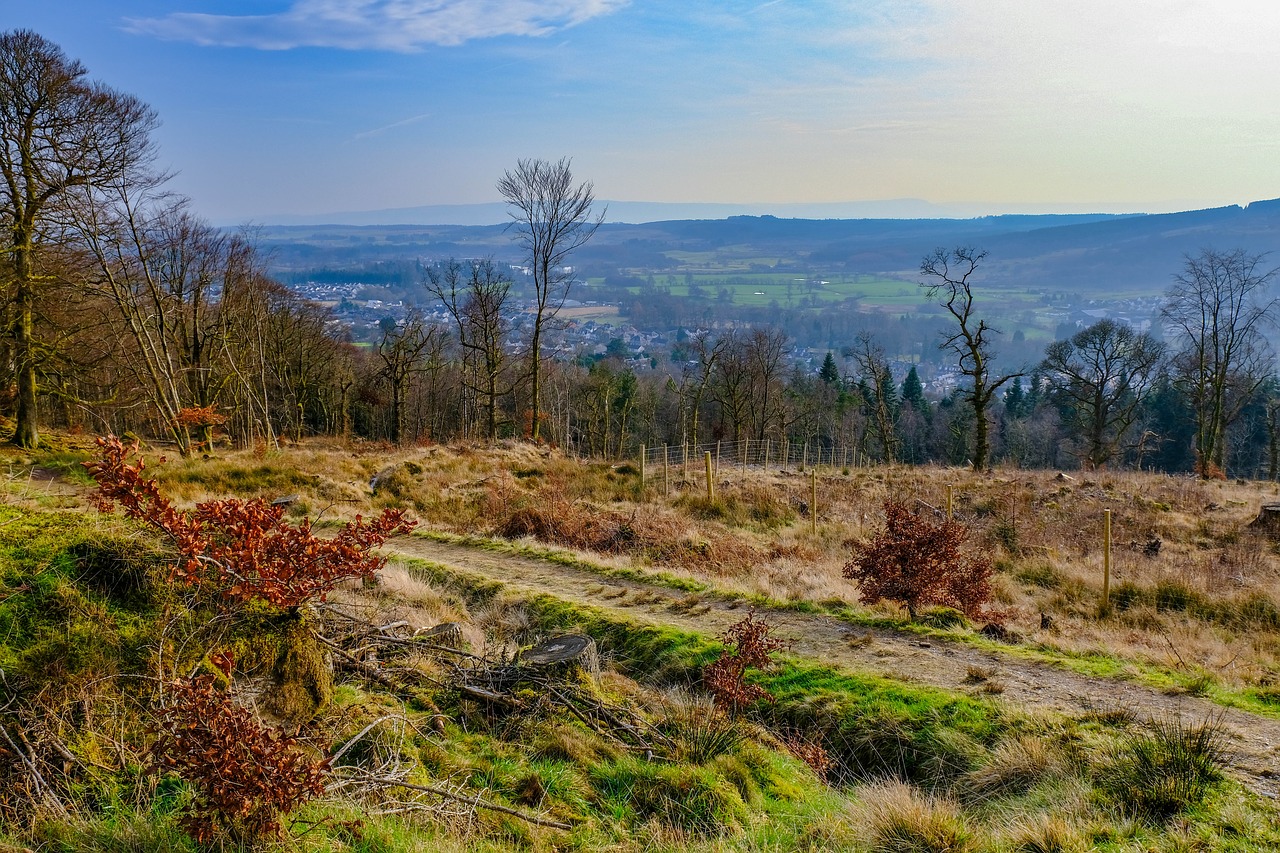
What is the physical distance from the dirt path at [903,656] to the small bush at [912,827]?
252cm

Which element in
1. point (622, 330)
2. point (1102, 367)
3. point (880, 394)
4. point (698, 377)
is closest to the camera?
point (1102, 367)

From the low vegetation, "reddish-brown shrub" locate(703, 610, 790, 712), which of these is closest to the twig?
the low vegetation

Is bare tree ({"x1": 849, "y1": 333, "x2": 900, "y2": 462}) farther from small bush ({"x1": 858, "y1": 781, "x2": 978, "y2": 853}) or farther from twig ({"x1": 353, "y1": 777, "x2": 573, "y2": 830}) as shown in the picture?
twig ({"x1": 353, "y1": 777, "x2": 573, "y2": 830})

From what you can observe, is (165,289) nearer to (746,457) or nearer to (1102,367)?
(746,457)

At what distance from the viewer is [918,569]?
9.56 m

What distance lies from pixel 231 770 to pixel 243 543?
3.65 feet

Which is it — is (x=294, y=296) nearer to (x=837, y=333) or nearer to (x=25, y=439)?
(x=25, y=439)

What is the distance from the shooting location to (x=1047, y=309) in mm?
168250

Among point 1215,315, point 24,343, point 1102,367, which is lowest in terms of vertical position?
point 1102,367

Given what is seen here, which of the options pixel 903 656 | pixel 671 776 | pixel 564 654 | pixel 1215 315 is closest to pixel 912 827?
pixel 671 776

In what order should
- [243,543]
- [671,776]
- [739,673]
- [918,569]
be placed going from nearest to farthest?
[243,543] → [671,776] → [739,673] → [918,569]

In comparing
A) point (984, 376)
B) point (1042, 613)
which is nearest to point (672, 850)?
point (1042, 613)

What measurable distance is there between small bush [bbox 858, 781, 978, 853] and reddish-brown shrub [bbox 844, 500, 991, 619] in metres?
5.21

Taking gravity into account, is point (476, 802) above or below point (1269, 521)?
above
